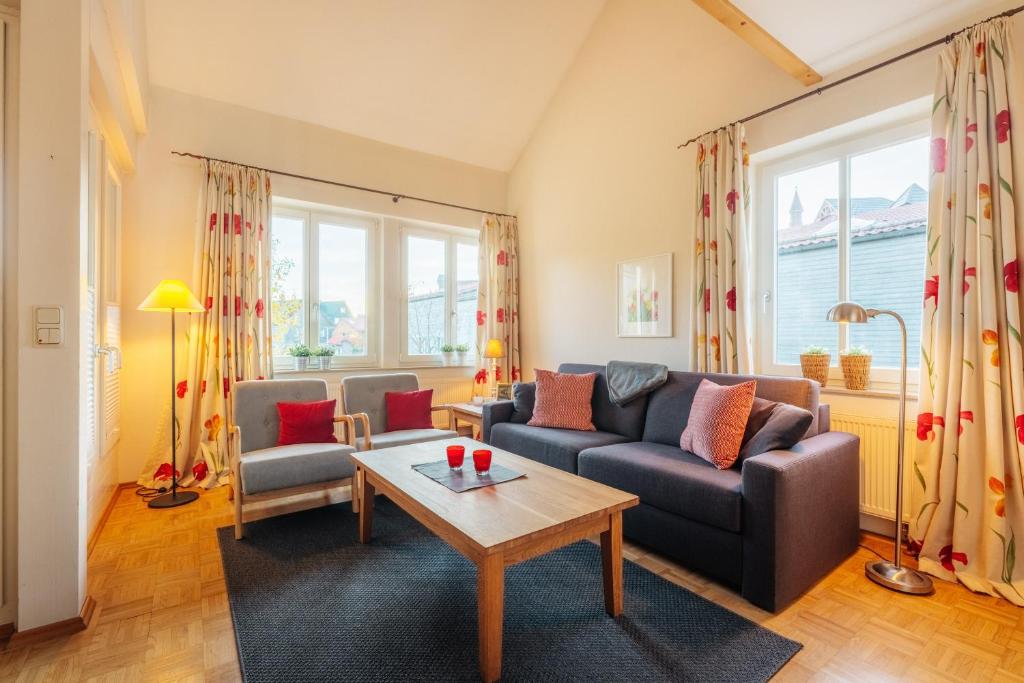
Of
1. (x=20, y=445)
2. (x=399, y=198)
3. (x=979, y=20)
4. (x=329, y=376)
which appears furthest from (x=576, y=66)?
(x=20, y=445)

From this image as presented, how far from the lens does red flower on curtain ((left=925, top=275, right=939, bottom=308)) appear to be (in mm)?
2248

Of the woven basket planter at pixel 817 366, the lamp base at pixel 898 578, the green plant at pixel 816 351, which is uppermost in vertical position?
the green plant at pixel 816 351

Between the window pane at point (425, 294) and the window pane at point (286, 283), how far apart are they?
0.99m

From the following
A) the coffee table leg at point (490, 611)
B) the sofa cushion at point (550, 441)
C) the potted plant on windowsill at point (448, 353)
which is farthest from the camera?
the potted plant on windowsill at point (448, 353)

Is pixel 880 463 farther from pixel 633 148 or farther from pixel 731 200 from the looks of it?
pixel 633 148

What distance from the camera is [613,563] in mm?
1795

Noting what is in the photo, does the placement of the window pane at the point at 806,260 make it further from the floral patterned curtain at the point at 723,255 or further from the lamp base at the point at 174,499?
the lamp base at the point at 174,499

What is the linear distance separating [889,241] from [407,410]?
317 centimetres

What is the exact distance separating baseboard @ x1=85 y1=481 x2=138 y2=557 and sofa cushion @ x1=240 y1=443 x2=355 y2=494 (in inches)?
28.0

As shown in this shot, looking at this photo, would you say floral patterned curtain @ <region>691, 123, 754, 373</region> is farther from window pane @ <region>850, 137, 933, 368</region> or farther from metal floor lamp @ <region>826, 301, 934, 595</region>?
metal floor lamp @ <region>826, 301, 934, 595</region>

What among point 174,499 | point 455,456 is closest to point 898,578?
point 455,456

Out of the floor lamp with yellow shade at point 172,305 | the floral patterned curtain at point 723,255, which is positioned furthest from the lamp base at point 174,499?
the floral patterned curtain at point 723,255

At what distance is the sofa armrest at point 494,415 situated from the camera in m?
3.60

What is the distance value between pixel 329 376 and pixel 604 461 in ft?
8.71
